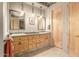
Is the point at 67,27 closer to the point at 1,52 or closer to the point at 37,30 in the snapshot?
the point at 37,30

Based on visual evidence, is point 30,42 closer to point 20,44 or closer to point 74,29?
point 20,44

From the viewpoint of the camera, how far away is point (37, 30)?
2.59 meters

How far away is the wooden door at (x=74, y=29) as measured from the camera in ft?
7.99

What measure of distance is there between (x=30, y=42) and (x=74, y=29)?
88 centimetres

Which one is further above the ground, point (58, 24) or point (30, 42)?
point (58, 24)

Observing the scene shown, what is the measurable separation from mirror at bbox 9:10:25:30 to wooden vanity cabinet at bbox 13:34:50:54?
20cm

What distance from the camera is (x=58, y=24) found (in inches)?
98.1

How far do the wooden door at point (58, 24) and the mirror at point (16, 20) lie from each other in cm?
63

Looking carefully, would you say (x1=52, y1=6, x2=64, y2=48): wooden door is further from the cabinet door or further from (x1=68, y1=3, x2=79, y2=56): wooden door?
the cabinet door

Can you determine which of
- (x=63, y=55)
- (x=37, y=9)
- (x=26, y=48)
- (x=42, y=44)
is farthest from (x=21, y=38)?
(x=63, y=55)

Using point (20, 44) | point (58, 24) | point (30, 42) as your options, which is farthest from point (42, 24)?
point (20, 44)

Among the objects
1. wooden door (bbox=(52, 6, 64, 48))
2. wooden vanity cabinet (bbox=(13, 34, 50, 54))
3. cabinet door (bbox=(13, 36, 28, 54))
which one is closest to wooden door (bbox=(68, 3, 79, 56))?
wooden door (bbox=(52, 6, 64, 48))

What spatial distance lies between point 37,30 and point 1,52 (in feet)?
2.62

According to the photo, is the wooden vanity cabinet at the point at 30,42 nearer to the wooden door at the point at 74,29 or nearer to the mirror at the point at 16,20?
the mirror at the point at 16,20
